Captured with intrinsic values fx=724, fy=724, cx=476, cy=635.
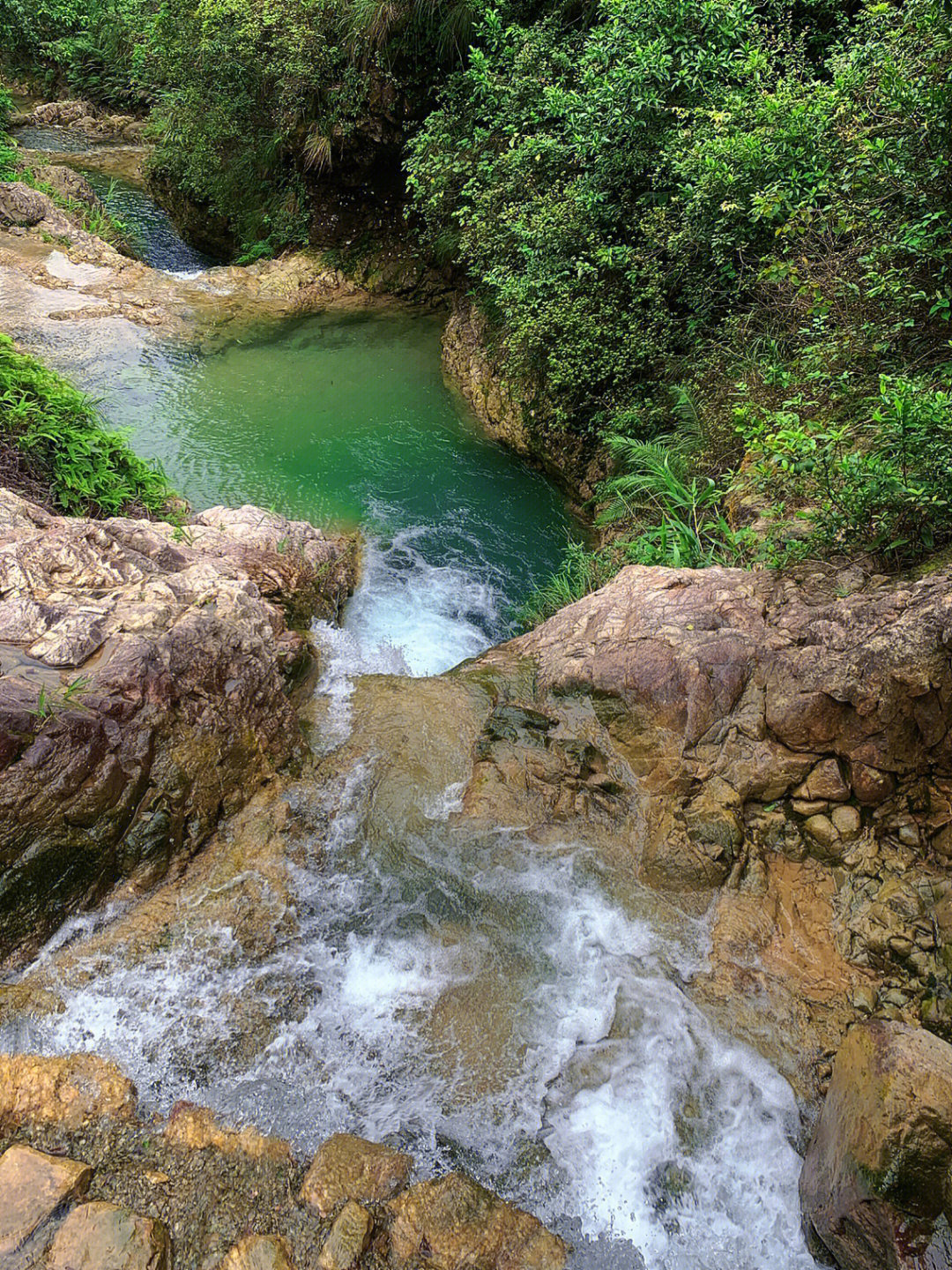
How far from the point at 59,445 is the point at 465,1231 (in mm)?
6364

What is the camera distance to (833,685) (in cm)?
434

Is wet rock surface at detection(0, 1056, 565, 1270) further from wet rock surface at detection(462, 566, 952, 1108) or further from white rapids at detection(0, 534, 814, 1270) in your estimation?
wet rock surface at detection(462, 566, 952, 1108)

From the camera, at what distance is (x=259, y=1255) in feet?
10.1

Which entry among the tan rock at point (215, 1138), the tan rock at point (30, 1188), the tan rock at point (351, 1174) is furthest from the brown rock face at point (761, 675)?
the tan rock at point (30, 1188)

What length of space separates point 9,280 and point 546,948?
1205cm

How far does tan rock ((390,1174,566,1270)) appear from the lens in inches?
123

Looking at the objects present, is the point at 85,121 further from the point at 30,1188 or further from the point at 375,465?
the point at 30,1188

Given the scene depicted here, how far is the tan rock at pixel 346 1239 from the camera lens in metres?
3.07

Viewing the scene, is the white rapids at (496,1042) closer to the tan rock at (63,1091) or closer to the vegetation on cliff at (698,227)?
the tan rock at (63,1091)

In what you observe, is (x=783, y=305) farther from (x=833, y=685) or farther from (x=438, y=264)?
(x=438, y=264)

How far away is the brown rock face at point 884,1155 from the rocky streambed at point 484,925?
1 cm

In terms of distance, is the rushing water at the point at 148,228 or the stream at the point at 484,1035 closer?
the stream at the point at 484,1035

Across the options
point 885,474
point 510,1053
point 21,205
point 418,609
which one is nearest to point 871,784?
point 885,474

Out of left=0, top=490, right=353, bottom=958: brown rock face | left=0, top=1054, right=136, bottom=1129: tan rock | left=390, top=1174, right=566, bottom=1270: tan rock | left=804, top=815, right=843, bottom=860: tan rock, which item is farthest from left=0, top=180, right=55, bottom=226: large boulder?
left=390, top=1174, right=566, bottom=1270: tan rock
